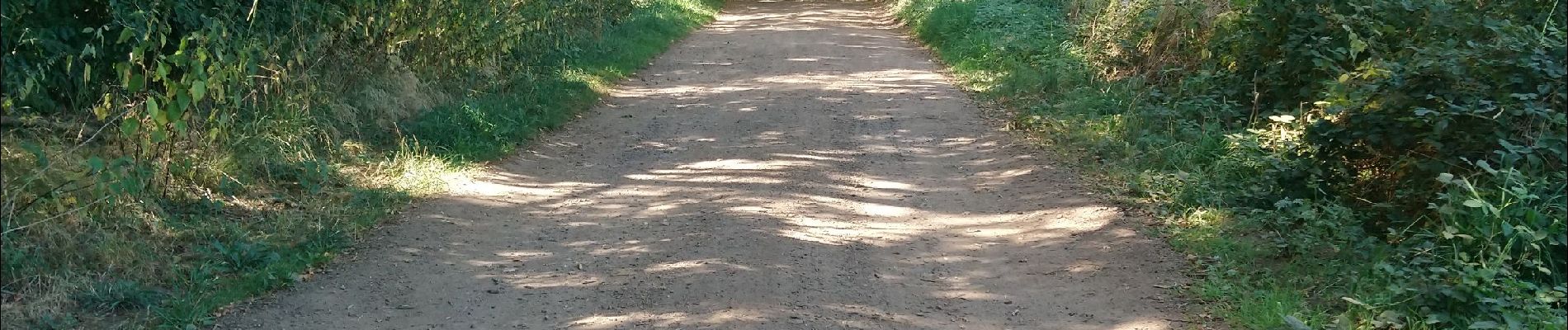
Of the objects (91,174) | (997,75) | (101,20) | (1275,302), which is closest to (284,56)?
(101,20)

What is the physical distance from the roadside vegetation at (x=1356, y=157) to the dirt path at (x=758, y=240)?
0.51 metres

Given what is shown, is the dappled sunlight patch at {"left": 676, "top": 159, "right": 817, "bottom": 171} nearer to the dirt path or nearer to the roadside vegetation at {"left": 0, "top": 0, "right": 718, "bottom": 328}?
the dirt path

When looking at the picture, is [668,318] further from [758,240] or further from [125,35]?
[125,35]

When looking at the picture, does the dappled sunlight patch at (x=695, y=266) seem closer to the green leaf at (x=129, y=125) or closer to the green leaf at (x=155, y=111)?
the green leaf at (x=155, y=111)

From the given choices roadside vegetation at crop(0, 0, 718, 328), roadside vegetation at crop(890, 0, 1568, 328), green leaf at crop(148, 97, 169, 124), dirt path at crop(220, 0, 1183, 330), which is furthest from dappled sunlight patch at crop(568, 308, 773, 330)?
green leaf at crop(148, 97, 169, 124)

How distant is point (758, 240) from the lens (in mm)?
6867

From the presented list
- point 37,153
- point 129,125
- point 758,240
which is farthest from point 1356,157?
point 37,153

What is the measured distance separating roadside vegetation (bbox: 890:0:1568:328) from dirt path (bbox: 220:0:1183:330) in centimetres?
51

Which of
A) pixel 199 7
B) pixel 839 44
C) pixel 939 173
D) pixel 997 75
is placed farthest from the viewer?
pixel 839 44

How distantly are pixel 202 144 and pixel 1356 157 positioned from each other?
6.76 metres

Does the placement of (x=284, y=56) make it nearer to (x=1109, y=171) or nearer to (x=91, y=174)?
(x=91, y=174)

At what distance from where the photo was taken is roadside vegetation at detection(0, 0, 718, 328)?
5723 mm

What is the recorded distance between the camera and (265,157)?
25.3ft

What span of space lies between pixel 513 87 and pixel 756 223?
5.09 meters
